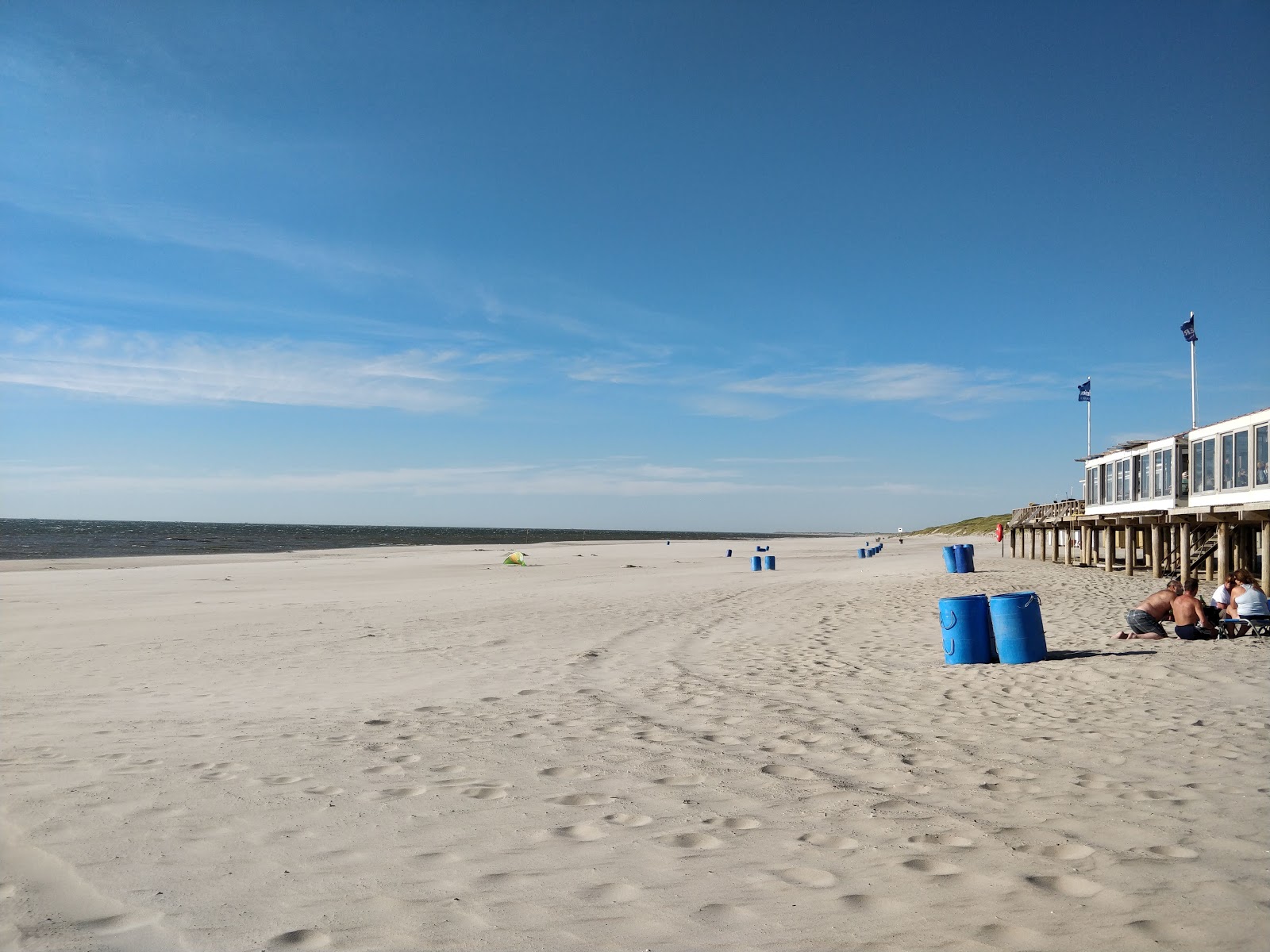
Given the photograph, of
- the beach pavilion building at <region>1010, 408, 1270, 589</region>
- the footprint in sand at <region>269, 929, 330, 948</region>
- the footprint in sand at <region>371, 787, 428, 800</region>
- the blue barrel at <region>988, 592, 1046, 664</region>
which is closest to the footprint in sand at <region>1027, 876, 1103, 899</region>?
the footprint in sand at <region>269, 929, 330, 948</region>

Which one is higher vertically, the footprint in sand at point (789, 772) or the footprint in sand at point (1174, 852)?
the footprint in sand at point (1174, 852)

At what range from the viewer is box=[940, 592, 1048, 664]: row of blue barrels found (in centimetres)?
980

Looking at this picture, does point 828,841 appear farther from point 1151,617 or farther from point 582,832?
point 1151,617

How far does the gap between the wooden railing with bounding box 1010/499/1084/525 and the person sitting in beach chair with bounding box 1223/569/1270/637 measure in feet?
73.4

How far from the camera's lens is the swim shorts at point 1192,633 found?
1117cm

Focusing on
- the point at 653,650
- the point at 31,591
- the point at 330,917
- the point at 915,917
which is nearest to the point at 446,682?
the point at 653,650

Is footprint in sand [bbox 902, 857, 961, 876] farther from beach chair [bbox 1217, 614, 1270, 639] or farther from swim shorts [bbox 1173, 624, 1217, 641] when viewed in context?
beach chair [bbox 1217, 614, 1270, 639]

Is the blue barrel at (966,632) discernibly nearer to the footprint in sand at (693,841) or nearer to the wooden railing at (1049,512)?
the footprint in sand at (693,841)

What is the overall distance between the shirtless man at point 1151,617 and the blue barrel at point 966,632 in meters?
2.82

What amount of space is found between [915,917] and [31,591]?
927 inches

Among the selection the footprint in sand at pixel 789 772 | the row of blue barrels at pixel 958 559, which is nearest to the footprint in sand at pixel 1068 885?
the footprint in sand at pixel 789 772

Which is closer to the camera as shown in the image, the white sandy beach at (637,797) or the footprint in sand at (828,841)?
the white sandy beach at (637,797)

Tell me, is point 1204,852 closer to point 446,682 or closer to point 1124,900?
point 1124,900

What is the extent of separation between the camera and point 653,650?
11.4 metres
